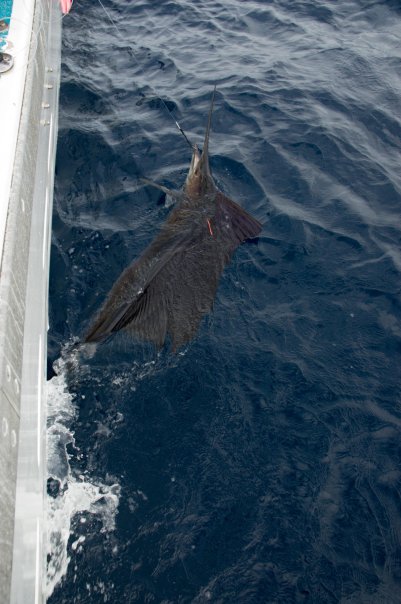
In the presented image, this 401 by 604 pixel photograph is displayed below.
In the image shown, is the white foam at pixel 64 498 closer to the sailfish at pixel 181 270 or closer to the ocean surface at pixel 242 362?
the ocean surface at pixel 242 362

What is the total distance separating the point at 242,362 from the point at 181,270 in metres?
1.14

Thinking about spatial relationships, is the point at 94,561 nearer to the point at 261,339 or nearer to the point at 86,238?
the point at 261,339

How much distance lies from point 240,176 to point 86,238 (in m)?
2.41

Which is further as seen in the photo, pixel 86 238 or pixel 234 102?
pixel 234 102

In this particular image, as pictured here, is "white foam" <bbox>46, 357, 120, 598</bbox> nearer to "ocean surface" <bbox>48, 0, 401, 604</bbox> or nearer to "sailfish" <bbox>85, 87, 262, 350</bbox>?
"ocean surface" <bbox>48, 0, 401, 604</bbox>

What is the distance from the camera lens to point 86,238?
19.2 ft

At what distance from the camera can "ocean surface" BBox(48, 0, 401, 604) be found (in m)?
3.63

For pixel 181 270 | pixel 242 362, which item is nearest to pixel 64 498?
pixel 242 362

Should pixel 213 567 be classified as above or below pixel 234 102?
below

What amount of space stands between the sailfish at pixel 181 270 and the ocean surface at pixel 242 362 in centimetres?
18

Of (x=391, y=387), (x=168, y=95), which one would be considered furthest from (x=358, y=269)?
(x=168, y=95)

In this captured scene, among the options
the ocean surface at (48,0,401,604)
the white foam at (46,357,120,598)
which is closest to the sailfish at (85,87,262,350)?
the ocean surface at (48,0,401,604)

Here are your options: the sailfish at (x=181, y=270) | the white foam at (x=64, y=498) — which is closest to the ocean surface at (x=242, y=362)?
the white foam at (x=64, y=498)

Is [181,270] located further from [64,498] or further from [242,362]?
[64,498]
